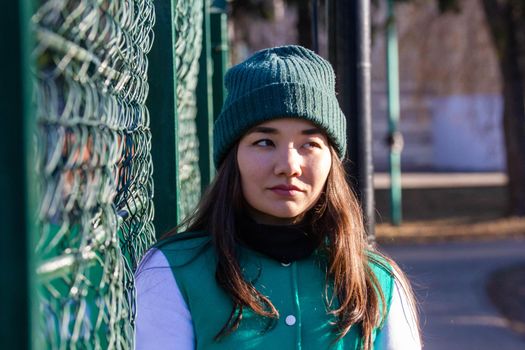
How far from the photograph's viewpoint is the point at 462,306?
7.84m

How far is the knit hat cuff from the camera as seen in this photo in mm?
2127

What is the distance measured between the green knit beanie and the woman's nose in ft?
0.29

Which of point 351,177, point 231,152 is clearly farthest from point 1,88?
point 351,177

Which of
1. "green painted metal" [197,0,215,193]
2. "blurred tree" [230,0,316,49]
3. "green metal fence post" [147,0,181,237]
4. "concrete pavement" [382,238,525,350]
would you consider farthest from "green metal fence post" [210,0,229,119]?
"blurred tree" [230,0,316,49]

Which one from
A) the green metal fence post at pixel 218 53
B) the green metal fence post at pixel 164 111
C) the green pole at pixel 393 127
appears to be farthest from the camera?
the green pole at pixel 393 127

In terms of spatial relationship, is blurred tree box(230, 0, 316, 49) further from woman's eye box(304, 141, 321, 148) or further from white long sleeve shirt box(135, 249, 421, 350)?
white long sleeve shirt box(135, 249, 421, 350)

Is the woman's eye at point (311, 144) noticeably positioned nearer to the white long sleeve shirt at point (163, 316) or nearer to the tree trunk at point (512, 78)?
the white long sleeve shirt at point (163, 316)

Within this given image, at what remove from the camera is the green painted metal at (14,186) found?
0.96m

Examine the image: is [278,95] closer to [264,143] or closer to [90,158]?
[264,143]

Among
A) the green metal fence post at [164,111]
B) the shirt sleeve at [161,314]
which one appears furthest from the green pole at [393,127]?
the shirt sleeve at [161,314]

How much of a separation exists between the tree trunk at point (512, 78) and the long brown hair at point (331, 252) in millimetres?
12066

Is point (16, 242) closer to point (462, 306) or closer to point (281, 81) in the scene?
point (281, 81)

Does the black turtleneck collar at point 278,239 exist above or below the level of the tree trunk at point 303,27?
below

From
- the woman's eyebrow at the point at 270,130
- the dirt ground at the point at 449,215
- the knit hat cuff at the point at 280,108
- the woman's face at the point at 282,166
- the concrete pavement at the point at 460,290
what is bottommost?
the concrete pavement at the point at 460,290
